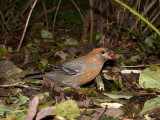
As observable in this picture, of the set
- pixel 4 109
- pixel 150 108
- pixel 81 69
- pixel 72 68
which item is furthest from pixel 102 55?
pixel 4 109

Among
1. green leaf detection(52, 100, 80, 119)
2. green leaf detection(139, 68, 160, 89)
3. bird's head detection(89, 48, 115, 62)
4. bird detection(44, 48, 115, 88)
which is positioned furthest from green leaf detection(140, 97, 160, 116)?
bird's head detection(89, 48, 115, 62)

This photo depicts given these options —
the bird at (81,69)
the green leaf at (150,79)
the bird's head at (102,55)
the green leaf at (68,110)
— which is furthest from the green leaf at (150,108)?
the bird's head at (102,55)

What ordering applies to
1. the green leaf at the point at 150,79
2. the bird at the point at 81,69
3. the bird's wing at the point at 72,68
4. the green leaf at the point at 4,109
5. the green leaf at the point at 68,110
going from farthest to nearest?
the bird's wing at the point at 72,68 < the bird at the point at 81,69 < the green leaf at the point at 150,79 < the green leaf at the point at 4,109 < the green leaf at the point at 68,110

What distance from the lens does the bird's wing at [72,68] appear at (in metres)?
4.46

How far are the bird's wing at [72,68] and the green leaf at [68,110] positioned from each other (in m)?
1.50

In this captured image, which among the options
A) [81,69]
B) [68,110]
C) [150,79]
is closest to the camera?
[68,110]

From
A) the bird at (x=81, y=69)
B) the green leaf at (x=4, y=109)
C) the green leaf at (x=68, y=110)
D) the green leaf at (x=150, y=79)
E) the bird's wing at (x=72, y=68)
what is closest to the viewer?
the green leaf at (x=68, y=110)

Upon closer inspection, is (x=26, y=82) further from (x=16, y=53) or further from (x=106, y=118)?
(x=16, y=53)

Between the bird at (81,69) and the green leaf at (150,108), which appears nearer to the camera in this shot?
the green leaf at (150,108)

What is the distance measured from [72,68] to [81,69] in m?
0.21

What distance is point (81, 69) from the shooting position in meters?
4.45

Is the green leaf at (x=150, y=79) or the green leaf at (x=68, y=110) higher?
the green leaf at (x=150, y=79)

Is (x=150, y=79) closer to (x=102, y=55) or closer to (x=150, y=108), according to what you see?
(x=150, y=108)

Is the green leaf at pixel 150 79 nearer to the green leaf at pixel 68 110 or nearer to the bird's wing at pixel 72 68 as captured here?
the bird's wing at pixel 72 68
